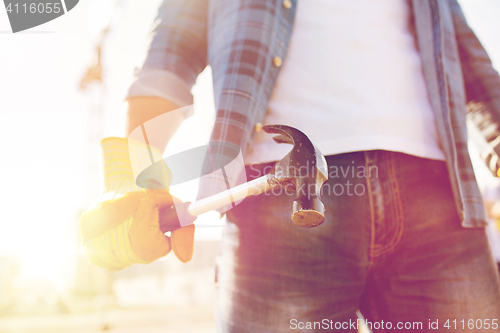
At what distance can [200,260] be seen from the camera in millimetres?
26891

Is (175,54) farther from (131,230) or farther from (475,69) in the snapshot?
(475,69)

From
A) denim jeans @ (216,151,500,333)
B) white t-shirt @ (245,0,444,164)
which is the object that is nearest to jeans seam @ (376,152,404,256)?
denim jeans @ (216,151,500,333)

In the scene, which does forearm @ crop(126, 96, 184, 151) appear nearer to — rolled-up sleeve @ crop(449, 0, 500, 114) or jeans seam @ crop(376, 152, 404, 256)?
jeans seam @ crop(376, 152, 404, 256)

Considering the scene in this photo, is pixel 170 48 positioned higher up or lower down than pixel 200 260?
lower down

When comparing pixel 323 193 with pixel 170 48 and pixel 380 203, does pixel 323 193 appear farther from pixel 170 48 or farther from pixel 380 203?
pixel 170 48

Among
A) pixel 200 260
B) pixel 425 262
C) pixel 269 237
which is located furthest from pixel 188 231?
pixel 200 260

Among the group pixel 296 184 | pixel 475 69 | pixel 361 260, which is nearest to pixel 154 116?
pixel 296 184

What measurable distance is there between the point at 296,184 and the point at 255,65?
401mm

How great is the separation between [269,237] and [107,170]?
1.42 feet

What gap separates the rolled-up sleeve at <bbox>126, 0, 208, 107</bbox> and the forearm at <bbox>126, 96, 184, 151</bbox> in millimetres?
17

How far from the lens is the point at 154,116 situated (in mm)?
898

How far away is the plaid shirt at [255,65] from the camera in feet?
2.70

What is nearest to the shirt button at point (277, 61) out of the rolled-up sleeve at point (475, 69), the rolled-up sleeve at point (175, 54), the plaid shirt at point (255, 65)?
the plaid shirt at point (255, 65)

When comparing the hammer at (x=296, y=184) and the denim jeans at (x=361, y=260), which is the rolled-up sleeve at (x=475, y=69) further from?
the hammer at (x=296, y=184)
